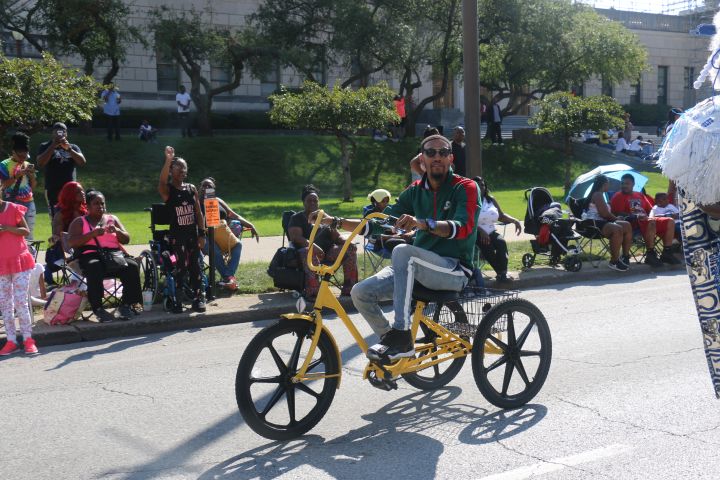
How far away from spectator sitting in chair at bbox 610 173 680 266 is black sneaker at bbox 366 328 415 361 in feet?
28.4

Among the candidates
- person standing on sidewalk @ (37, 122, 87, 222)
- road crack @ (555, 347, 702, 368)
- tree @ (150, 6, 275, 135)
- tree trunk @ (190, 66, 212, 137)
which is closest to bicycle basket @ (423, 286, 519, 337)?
road crack @ (555, 347, 702, 368)

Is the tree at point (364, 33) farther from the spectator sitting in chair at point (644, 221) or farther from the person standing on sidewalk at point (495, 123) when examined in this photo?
the spectator sitting in chair at point (644, 221)

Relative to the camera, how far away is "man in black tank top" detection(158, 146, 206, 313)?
376 inches

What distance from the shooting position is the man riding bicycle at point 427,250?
5.45m

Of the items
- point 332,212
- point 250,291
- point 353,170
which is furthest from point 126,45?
point 250,291

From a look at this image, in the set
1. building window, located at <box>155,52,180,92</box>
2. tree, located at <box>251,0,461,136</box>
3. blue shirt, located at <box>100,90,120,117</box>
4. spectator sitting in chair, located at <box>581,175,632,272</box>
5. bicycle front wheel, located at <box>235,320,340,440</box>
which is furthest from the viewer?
building window, located at <box>155,52,180,92</box>

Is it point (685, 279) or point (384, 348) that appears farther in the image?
point (685, 279)

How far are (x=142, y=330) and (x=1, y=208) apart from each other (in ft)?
6.50

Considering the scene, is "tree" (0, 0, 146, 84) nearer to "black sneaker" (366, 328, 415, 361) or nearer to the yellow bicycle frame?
the yellow bicycle frame

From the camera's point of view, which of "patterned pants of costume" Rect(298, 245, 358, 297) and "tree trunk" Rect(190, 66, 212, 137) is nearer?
"patterned pants of costume" Rect(298, 245, 358, 297)

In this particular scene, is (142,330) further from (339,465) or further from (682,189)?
(682,189)

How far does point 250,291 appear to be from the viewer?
421 inches

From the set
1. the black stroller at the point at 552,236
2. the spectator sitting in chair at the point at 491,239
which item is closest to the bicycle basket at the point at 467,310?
the spectator sitting in chair at the point at 491,239

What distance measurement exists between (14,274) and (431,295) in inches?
174
